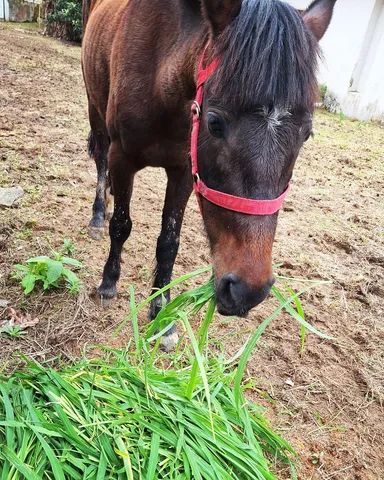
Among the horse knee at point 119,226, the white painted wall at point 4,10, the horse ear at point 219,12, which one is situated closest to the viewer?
the horse ear at point 219,12

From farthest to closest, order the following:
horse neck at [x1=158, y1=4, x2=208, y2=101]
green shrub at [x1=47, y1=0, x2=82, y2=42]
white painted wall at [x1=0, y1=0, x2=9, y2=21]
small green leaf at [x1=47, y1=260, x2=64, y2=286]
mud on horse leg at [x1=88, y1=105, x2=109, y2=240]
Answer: white painted wall at [x1=0, y1=0, x2=9, y2=21]
green shrub at [x1=47, y1=0, x2=82, y2=42]
mud on horse leg at [x1=88, y1=105, x2=109, y2=240]
small green leaf at [x1=47, y1=260, x2=64, y2=286]
horse neck at [x1=158, y1=4, x2=208, y2=101]

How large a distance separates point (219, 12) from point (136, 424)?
1.49 m

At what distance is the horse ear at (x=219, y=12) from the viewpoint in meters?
1.55

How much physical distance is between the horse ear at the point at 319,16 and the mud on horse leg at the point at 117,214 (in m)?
1.16

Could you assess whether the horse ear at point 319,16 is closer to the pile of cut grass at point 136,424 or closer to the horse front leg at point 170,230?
the horse front leg at point 170,230

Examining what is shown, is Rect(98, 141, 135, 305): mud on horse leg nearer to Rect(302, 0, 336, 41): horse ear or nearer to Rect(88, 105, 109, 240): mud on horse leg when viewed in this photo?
Rect(88, 105, 109, 240): mud on horse leg

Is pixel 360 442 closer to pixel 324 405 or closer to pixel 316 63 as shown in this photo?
pixel 324 405

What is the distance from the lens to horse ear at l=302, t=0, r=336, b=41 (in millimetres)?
1944

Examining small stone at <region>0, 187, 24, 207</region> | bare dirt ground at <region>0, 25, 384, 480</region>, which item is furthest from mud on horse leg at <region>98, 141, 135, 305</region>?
small stone at <region>0, 187, 24, 207</region>

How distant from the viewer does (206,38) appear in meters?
1.83

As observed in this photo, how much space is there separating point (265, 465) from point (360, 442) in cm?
71

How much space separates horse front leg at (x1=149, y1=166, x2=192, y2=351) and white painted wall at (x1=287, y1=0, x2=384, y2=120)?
25.5ft

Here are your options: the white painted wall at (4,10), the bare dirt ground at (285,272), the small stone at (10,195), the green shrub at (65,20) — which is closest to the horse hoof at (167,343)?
the bare dirt ground at (285,272)

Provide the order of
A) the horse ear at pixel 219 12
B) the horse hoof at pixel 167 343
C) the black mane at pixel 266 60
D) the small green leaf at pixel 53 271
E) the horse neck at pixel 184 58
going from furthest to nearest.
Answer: the small green leaf at pixel 53 271 < the horse hoof at pixel 167 343 < the horse neck at pixel 184 58 < the horse ear at pixel 219 12 < the black mane at pixel 266 60
